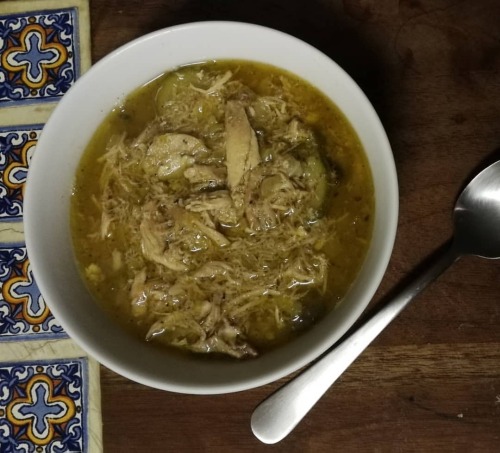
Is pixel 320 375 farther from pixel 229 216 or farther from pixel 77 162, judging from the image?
pixel 77 162

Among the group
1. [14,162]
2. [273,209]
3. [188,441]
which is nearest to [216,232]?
[273,209]

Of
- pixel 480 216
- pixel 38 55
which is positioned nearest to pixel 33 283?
pixel 38 55

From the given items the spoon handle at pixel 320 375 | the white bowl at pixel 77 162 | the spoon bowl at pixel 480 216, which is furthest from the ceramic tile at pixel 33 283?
the spoon bowl at pixel 480 216

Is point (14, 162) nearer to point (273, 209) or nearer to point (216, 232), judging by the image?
point (216, 232)

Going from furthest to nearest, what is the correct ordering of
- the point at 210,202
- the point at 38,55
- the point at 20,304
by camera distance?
1. the point at 38,55
2. the point at 20,304
3. the point at 210,202

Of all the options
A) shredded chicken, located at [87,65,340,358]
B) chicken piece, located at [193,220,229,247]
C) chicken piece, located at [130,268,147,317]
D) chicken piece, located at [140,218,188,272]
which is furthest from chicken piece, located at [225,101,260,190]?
chicken piece, located at [130,268,147,317]

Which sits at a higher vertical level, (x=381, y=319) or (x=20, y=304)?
(x=381, y=319)

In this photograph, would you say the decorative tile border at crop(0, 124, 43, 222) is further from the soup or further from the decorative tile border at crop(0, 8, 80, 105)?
the soup
